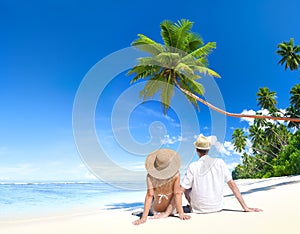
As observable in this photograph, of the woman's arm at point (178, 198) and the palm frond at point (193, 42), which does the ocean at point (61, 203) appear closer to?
the woman's arm at point (178, 198)

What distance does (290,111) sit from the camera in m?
42.9

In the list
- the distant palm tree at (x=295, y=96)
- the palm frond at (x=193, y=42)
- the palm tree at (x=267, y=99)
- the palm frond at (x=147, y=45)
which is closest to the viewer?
the palm frond at (x=147, y=45)

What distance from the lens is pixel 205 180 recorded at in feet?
15.4

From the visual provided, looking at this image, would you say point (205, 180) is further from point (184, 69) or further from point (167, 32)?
point (167, 32)

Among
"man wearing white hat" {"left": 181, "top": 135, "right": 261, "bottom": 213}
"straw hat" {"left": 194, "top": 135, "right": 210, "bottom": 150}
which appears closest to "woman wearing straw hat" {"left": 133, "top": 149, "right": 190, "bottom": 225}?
"man wearing white hat" {"left": 181, "top": 135, "right": 261, "bottom": 213}

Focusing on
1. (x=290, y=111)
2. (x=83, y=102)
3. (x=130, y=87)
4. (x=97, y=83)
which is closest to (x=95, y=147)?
(x=83, y=102)

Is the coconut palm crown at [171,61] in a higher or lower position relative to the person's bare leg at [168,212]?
higher

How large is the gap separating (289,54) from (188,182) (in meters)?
33.4

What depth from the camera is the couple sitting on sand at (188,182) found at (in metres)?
4.57

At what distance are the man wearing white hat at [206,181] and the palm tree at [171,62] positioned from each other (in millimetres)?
10509

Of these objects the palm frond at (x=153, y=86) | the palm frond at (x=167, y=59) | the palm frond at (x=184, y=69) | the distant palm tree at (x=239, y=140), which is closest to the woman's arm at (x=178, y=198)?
the palm frond at (x=184, y=69)

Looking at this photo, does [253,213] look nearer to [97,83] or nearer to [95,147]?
[95,147]

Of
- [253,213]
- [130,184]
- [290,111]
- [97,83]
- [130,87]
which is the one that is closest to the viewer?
[253,213]

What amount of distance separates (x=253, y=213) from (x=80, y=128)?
4752 millimetres
